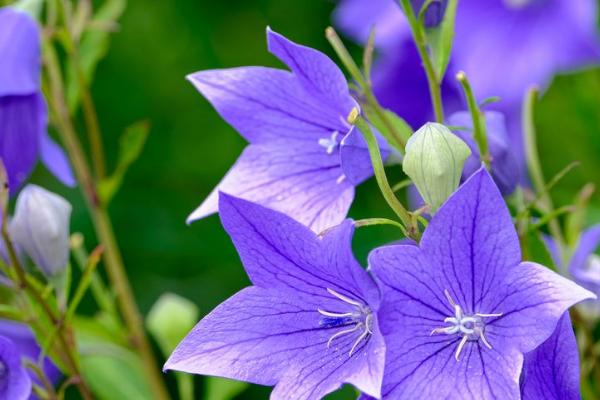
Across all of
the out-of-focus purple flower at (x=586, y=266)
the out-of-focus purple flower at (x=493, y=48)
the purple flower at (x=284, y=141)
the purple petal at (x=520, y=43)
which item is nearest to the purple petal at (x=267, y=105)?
the purple flower at (x=284, y=141)

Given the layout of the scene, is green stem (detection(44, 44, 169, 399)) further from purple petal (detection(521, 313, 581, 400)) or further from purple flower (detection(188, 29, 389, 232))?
purple petal (detection(521, 313, 581, 400))

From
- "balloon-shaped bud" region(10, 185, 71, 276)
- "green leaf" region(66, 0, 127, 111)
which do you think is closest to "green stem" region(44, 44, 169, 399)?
"green leaf" region(66, 0, 127, 111)

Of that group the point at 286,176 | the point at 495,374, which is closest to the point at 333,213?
the point at 286,176

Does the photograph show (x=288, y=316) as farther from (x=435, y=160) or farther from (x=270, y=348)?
(x=435, y=160)

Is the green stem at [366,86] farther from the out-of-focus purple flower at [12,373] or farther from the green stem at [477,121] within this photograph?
the out-of-focus purple flower at [12,373]

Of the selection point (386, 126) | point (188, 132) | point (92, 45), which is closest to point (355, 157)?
point (386, 126)

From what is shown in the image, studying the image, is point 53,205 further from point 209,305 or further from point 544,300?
point 209,305
